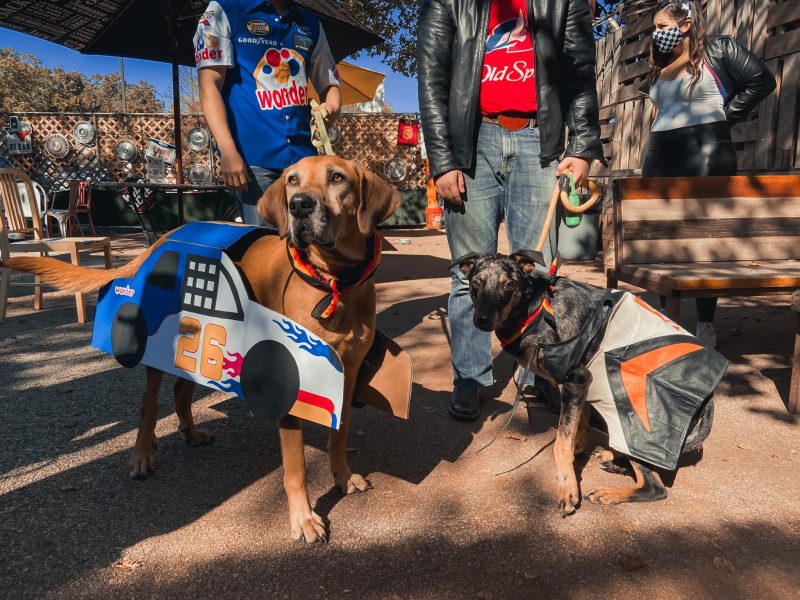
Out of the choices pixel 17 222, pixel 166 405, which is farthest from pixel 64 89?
pixel 166 405

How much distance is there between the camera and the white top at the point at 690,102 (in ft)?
13.9

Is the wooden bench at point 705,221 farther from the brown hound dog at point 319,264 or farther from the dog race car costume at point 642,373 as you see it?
the brown hound dog at point 319,264

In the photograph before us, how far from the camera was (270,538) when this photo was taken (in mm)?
2328

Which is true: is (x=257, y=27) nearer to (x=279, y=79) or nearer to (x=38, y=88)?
(x=279, y=79)

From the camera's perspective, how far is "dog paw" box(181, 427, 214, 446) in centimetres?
318

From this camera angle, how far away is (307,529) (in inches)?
90.9

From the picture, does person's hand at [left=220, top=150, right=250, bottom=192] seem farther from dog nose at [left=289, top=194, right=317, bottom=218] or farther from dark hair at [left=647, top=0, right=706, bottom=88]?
dark hair at [left=647, top=0, right=706, bottom=88]

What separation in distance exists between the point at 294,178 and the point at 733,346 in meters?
4.17

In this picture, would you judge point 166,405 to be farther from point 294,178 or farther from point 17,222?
point 17,222

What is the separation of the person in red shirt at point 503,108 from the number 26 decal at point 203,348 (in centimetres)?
166

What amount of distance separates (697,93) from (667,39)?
1.59 ft

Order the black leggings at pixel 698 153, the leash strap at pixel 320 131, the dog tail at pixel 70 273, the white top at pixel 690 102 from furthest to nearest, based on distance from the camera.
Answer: the black leggings at pixel 698 153, the white top at pixel 690 102, the leash strap at pixel 320 131, the dog tail at pixel 70 273

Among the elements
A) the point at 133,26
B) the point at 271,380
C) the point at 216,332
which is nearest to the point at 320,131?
the point at 216,332

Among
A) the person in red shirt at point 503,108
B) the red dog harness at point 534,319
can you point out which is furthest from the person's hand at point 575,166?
the red dog harness at point 534,319
